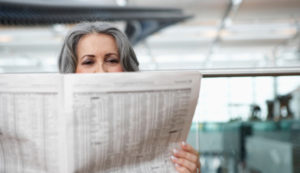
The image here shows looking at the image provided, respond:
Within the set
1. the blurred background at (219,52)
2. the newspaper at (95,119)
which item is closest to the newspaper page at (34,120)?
the newspaper at (95,119)

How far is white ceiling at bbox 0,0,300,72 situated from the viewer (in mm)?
4629

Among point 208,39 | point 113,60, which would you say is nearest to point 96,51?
point 113,60

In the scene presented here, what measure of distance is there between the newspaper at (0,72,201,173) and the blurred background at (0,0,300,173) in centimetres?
25

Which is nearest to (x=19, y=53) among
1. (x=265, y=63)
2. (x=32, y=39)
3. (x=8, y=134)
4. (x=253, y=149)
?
(x=32, y=39)

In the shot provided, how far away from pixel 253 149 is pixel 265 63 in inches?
261

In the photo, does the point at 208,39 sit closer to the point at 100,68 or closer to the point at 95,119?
the point at 100,68

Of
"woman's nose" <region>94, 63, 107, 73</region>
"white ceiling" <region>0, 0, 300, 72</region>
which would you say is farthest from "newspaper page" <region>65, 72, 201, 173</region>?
"white ceiling" <region>0, 0, 300, 72</region>

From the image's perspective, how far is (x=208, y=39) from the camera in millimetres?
6031

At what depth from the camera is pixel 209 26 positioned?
17.5 feet

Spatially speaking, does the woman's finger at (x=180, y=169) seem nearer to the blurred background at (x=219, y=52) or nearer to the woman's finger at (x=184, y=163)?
the woman's finger at (x=184, y=163)

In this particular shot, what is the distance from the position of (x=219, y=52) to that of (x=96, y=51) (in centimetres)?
660

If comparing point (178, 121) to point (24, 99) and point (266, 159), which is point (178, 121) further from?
point (266, 159)

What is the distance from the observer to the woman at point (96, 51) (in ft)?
2.23

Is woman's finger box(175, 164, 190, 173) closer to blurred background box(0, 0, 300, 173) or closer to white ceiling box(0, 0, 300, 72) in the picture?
blurred background box(0, 0, 300, 173)
